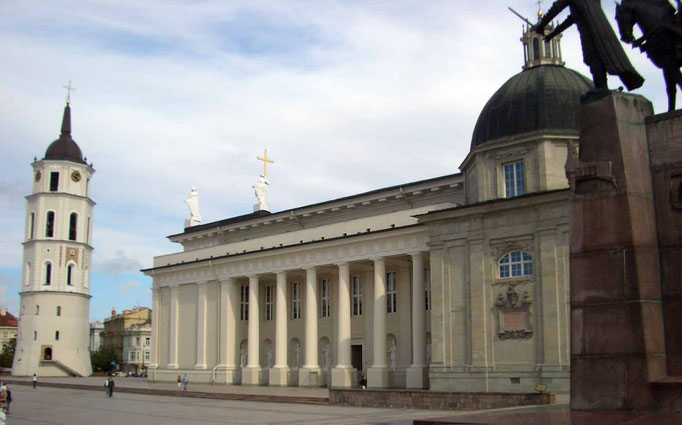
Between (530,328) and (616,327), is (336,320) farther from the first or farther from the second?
(616,327)

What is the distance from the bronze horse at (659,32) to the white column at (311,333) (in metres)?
38.2

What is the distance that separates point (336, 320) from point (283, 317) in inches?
150

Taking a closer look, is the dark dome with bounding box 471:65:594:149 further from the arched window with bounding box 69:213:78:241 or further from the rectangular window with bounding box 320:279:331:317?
the arched window with bounding box 69:213:78:241

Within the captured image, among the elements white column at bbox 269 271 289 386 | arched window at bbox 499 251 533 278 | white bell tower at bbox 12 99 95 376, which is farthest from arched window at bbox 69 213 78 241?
arched window at bbox 499 251 533 278

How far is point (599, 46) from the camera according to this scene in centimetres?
1281

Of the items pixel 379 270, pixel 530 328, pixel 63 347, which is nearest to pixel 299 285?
pixel 379 270

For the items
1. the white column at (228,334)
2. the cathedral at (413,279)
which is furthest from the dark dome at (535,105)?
the white column at (228,334)

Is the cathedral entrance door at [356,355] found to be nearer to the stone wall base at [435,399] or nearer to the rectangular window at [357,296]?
the rectangular window at [357,296]

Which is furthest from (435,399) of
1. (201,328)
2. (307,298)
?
(201,328)

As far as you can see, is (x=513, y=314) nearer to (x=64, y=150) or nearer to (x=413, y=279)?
(x=413, y=279)

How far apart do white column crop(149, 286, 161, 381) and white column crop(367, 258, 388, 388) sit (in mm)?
24828

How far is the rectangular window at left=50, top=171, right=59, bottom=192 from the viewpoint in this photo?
286 feet

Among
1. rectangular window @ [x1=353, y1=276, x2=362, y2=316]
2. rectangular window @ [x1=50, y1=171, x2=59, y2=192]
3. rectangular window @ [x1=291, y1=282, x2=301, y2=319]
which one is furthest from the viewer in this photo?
rectangular window @ [x1=50, y1=171, x2=59, y2=192]

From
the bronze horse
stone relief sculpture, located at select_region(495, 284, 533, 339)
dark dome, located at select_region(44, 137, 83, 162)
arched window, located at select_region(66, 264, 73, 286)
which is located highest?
dark dome, located at select_region(44, 137, 83, 162)
